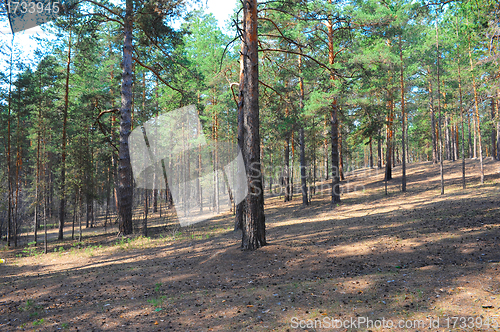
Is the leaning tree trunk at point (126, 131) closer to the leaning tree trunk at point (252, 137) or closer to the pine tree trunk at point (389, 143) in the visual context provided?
the leaning tree trunk at point (252, 137)

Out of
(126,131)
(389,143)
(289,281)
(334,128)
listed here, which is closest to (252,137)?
(289,281)

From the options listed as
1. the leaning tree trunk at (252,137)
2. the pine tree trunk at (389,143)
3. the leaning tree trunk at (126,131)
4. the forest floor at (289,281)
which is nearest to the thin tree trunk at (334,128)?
the forest floor at (289,281)

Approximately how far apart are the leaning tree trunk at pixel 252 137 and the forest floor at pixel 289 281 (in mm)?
748

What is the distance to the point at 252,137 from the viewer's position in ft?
26.2

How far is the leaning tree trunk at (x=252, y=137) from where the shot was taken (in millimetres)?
7883

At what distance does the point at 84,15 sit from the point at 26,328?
12166 millimetres

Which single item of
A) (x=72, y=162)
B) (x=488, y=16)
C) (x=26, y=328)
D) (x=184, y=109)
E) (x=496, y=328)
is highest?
(x=184, y=109)

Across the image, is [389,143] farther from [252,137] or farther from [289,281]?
[289,281]

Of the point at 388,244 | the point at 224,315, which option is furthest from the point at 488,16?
the point at 224,315

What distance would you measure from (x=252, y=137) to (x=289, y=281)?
3.97m

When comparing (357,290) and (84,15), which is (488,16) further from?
(84,15)

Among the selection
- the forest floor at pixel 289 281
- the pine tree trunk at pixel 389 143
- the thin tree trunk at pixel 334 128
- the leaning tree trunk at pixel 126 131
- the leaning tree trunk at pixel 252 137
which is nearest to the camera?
the forest floor at pixel 289 281

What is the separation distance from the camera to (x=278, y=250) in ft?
26.2

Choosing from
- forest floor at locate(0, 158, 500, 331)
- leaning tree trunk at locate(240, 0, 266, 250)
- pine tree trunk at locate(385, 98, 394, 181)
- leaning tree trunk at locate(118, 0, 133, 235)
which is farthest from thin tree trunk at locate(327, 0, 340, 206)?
leaning tree trunk at locate(118, 0, 133, 235)
